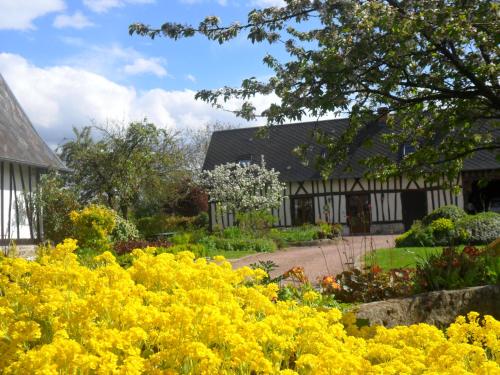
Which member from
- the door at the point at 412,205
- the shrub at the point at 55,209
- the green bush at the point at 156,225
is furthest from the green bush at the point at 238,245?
the door at the point at 412,205

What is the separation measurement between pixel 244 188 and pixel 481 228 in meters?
11.8

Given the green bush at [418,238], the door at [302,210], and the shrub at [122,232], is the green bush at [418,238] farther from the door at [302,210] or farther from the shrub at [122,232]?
the door at [302,210]

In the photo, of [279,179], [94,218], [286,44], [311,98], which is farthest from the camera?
[279,179]

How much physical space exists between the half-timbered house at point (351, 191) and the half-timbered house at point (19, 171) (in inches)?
439

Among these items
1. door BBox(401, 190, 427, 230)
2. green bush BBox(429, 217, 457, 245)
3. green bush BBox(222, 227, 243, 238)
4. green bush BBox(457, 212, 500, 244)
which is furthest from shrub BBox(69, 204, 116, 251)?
door BBox(401, 190, 427, 230)

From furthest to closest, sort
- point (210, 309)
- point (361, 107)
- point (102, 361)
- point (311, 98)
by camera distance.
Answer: point (361, 107), point (311, 98), point (210, 309), point (102, 361)

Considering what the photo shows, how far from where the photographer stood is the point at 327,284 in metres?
6.75

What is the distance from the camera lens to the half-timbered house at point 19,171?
16062 mm

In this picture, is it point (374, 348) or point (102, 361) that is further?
point (374, 348)

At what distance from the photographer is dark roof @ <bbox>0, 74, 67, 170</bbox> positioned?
1597cm

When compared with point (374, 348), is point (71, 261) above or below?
above

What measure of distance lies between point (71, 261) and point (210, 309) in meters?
1.34

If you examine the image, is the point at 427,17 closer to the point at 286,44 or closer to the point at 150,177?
the point at 286,44

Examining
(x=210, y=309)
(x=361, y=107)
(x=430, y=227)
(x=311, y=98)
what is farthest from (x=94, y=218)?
(x=210, y=309)
